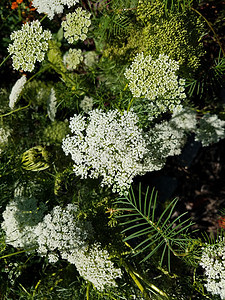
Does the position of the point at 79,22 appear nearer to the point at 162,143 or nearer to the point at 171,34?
the point at 171,34

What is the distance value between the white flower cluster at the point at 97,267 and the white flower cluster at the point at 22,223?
465mm

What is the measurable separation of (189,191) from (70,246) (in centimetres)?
176

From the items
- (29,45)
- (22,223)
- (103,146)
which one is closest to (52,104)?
(29,45)

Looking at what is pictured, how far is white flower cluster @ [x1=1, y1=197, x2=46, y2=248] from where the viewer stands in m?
2.11

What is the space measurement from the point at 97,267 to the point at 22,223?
692mm

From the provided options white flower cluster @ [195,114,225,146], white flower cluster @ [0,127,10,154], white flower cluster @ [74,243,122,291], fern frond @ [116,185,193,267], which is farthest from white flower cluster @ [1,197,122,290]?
white flower cluster @ [195,114,225,146]

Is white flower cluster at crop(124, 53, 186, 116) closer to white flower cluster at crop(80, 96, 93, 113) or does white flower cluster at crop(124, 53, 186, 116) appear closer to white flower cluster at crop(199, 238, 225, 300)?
white flower cluster at crop(80, 96, 93, 113)

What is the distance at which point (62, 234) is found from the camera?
1.88 m

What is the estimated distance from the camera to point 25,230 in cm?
212

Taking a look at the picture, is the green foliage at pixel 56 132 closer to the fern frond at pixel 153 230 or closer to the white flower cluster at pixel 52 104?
the white flower cluster at pixel 52 104

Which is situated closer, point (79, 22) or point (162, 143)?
point (79, 22)

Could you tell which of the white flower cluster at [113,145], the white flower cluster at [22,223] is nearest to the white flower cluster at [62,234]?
the white flower cluster at [22,223]

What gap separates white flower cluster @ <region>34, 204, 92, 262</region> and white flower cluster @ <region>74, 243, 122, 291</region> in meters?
0.08

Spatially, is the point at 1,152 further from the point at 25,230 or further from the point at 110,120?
the point at 110,120
